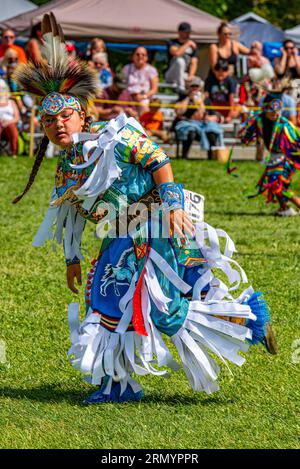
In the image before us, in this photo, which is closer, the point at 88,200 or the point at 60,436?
the point at 60,436

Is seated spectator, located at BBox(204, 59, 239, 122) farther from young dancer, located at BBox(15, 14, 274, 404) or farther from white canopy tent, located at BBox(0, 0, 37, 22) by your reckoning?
young dancer, located at BBox(15, 14, 274, 404)

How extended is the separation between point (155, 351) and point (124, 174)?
79 centimetres

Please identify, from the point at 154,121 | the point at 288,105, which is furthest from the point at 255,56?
the point at 288,105

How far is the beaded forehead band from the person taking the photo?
15.0ft

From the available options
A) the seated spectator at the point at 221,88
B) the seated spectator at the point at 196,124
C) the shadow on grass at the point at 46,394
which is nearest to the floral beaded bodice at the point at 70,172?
the shadow on grass at the point at 46,394

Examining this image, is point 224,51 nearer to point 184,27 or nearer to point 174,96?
point 184,27

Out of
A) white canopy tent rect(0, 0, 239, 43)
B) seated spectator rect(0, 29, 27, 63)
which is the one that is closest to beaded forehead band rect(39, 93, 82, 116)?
seated spectator rect(0, 29, 27, 63)

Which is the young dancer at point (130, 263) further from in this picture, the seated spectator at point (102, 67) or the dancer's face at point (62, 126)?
the seated spectator at point (102, 67)

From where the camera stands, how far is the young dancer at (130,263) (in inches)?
175

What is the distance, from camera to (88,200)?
4.47m

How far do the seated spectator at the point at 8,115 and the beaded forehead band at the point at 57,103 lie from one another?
383 inches

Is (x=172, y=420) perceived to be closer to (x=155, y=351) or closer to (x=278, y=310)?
(x=155, y=351)
